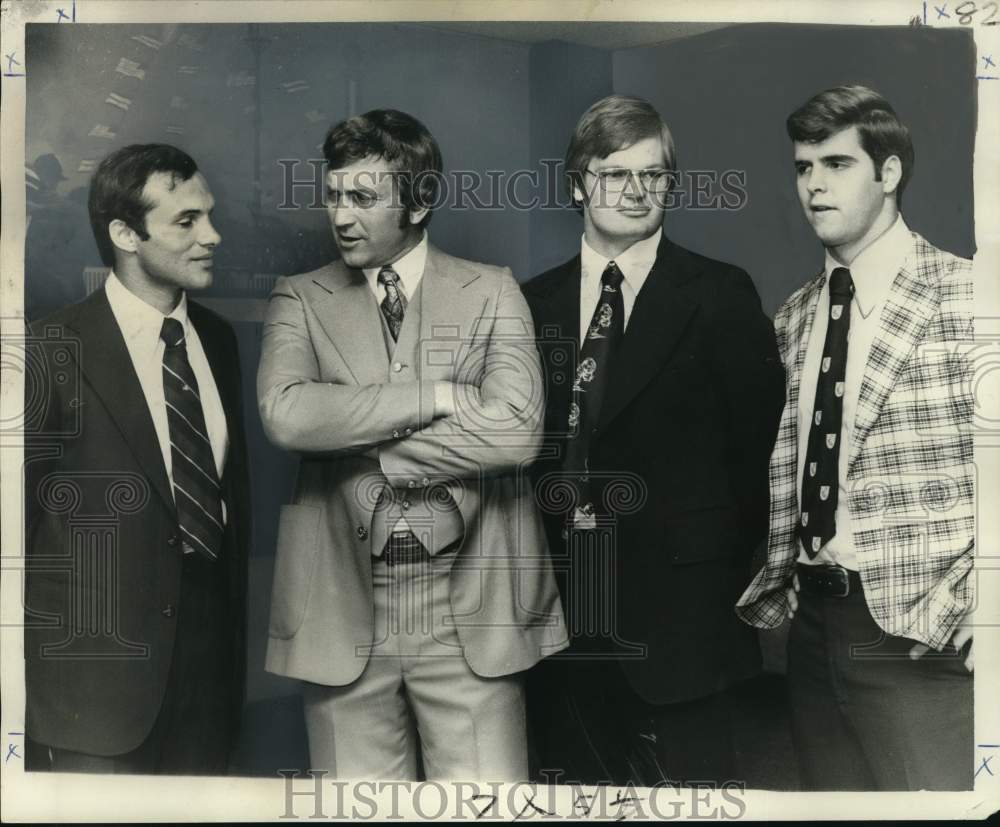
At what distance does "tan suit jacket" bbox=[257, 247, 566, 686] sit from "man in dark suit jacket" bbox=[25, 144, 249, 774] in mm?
190

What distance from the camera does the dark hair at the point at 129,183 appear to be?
3.44 m

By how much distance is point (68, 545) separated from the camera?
3.50 m

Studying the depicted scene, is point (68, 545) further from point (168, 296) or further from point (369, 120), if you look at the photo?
point (369, 120)

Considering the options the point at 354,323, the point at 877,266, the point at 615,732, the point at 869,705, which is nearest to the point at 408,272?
the point at 354,323

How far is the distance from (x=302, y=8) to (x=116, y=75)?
593 millimetres

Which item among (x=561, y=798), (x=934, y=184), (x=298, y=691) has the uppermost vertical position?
(x=934, y=184)

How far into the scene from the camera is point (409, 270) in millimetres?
3398

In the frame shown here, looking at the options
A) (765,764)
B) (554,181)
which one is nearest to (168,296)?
(554,181)

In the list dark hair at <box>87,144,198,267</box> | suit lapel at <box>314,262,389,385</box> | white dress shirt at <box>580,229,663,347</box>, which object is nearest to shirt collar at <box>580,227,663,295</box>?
white dress shirt at <box>580,229,663,347</box>

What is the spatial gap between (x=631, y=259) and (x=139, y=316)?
146 cm

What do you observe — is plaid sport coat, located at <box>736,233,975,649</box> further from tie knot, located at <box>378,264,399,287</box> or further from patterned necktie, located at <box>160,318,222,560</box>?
patterned necktie, located at <box>160,318,222,560</box>

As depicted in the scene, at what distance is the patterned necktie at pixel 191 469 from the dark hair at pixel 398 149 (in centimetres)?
81

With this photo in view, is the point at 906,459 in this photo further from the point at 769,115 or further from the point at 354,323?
the point at 354,323

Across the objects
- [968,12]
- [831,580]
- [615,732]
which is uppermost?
[968,12]
